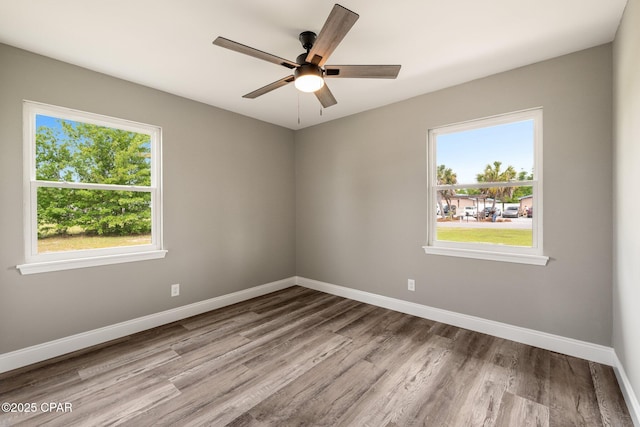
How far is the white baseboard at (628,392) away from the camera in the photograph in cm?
168

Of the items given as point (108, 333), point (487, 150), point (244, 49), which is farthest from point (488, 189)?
point (108, 333)

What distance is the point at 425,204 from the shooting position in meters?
3.34

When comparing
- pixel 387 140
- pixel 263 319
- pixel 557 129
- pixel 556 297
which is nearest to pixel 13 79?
pixel 263 319

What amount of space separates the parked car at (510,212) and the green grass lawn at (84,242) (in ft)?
12.4

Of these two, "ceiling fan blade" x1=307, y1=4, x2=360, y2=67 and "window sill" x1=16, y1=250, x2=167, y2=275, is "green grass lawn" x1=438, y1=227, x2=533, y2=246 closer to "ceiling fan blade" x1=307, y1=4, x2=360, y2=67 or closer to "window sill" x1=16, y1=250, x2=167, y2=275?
"ceiling fan blade" x1=307, y1=4, x2=360, y2=67

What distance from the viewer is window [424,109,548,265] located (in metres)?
2.71

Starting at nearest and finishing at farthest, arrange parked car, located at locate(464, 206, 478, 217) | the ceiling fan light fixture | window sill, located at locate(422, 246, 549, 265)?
the ceiling fan light fixture
window sill, located at locate(422, 246, 549, 265)
parked car, located at locate(464, 206, 478, 217)

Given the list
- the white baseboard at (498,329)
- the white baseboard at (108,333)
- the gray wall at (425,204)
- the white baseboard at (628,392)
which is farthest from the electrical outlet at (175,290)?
the white baseboard at (628,392)

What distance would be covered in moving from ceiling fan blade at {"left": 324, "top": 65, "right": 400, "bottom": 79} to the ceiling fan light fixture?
0.12 m

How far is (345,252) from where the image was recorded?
13.6 feet

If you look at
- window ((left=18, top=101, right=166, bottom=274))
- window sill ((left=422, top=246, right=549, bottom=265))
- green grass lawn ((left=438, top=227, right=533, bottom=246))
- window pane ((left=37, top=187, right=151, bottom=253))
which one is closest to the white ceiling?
window ((left=18, top=101, right=166, bottom=274))

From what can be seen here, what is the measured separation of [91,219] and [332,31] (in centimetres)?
279

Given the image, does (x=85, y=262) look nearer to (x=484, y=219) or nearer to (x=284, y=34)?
(x=284, y=34)

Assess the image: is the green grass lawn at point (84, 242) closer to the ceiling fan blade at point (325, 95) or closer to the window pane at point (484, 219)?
the ceiling fan blade at point (325, 95)
